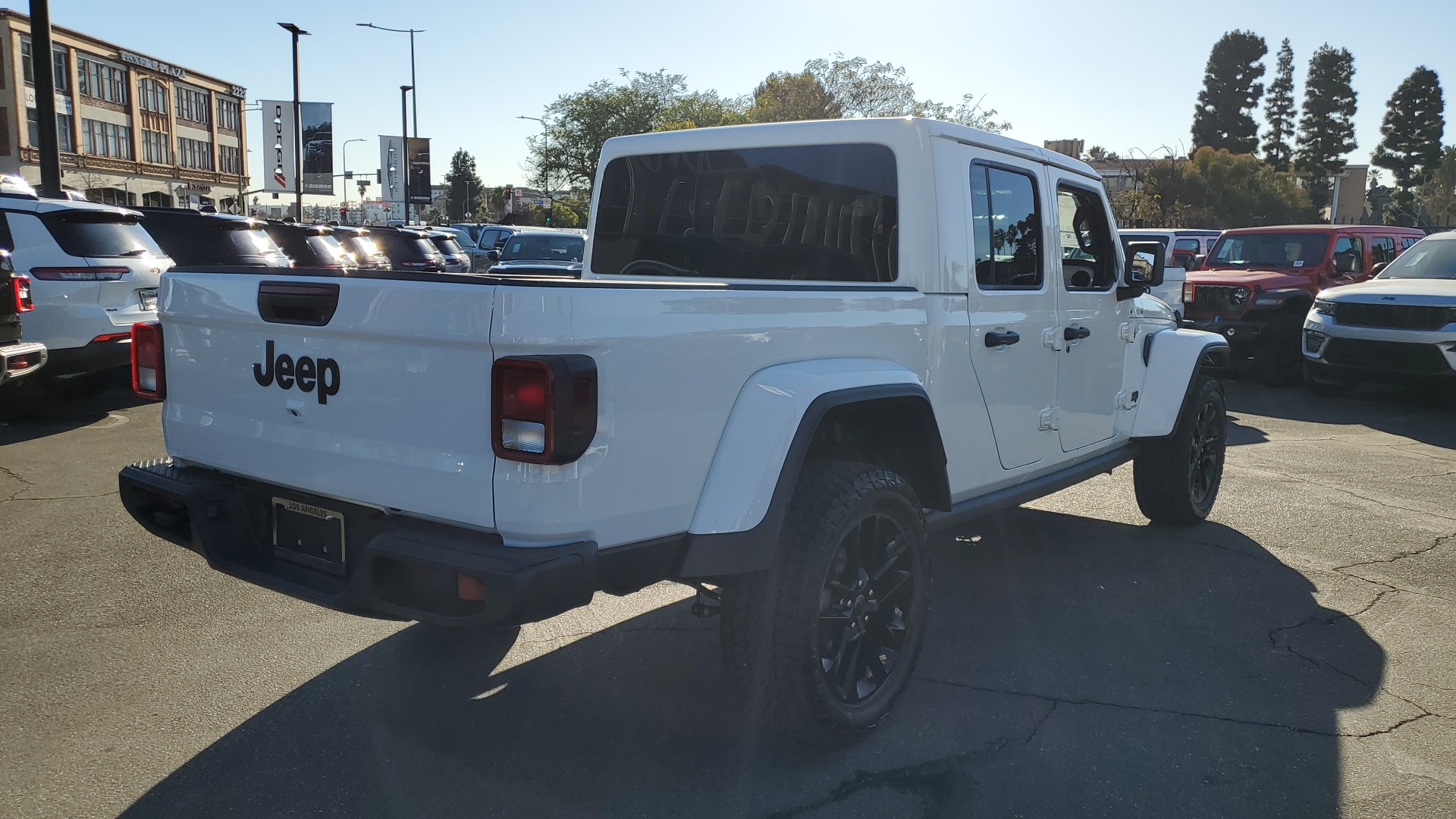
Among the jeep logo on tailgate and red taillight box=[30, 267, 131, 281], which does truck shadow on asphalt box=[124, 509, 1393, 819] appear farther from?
red taillight box=[30, 267, 131, 281]

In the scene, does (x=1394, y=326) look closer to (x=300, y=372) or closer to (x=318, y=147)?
(x=300, y=372)

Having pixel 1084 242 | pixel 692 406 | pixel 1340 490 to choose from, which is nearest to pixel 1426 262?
pixel 1340 490

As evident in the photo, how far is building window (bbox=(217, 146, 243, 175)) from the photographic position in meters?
75.1

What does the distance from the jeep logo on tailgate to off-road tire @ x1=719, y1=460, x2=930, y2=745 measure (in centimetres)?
125

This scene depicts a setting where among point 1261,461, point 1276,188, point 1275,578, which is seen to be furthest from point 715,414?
point 1276,188

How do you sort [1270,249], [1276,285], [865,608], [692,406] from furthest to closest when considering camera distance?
[1270,249] → [1276,285] → [865,608] → [692,406]

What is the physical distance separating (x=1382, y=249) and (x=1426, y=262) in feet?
8.43

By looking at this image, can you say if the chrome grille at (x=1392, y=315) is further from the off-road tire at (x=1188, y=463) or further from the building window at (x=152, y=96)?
the building window at (x=152, y=96)

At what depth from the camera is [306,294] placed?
2889mm

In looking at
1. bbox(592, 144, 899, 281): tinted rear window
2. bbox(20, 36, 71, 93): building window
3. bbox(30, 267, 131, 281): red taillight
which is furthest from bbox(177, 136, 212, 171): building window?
bbox(592, 144, 899, 281): tinted rear window

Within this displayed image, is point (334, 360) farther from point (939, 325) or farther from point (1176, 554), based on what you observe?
point (1176, 554)

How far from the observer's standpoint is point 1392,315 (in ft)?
34.7

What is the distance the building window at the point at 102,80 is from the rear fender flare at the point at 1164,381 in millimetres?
67756

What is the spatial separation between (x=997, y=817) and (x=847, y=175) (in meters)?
2.31
